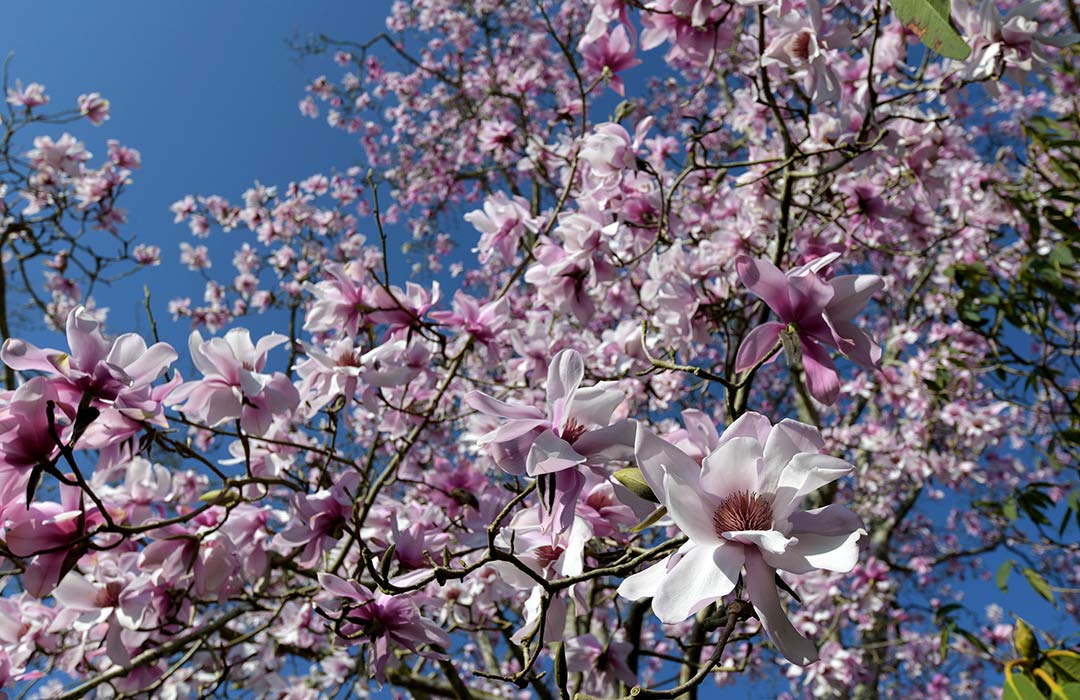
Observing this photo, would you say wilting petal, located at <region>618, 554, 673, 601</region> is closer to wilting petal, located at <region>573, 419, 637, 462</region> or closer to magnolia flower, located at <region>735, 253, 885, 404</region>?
wilting petal, located at <region>573, 419, 637, 462</region>

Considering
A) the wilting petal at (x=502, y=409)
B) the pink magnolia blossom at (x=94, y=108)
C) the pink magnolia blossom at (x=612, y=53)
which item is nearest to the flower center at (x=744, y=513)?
the wilting petal at (x=502, y=409)

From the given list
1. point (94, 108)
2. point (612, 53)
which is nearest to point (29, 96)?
point (94, 108)

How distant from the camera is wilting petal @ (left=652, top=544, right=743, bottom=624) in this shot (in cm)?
53

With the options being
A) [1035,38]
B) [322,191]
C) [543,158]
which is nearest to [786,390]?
[543,158]

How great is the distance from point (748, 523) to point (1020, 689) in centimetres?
50

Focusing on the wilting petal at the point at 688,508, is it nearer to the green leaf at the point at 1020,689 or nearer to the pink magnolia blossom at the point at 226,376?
the green leaf at the point at 1020,689

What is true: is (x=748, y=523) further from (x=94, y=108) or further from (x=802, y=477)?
(x=94, y=108)

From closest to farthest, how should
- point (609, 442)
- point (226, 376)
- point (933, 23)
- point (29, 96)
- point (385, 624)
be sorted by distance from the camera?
point (933, 23) → point (609, 442) → point (385, 624) → point (226, 376) → point (29, 96)

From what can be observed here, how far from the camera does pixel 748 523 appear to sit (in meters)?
0.59

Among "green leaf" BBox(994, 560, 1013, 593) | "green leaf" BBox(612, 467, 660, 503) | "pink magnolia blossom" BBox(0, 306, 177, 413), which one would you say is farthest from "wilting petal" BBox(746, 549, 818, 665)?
"green leaf" BBox(994, 560, 1013, 593)

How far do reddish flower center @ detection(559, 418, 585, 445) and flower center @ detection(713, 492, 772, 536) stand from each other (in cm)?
19

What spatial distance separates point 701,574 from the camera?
54cm

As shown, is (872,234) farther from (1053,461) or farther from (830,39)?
(1053,461)

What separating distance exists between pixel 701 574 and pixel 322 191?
5191 mm
